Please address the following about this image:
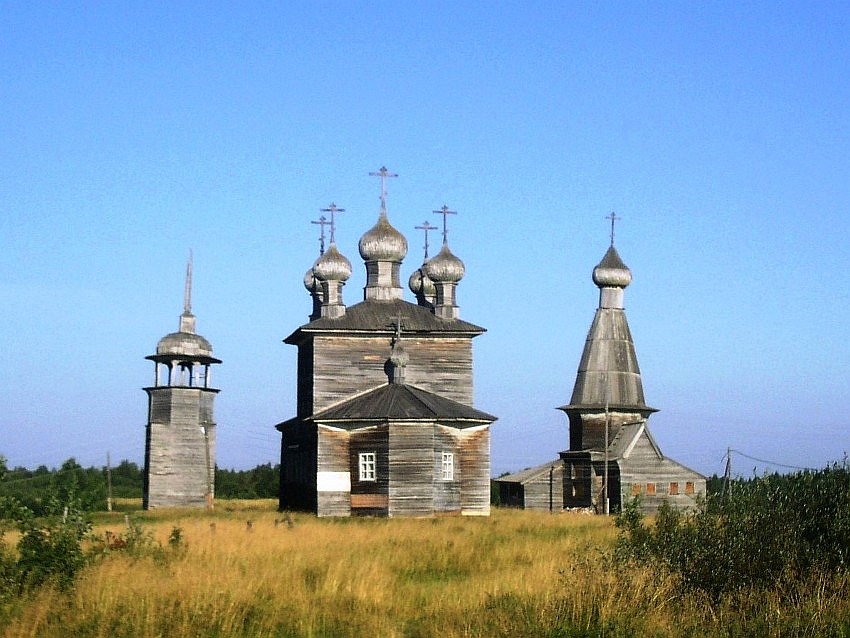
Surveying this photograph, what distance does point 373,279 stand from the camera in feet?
150

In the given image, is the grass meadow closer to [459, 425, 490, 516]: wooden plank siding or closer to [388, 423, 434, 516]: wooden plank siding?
[388, 423, 434, 516]: wooden plank siding

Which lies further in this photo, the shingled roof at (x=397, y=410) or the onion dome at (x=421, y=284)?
the onion dome at (x=421, y=284)

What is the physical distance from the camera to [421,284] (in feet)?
169

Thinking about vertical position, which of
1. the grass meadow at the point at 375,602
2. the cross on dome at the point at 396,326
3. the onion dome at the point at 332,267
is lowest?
the grass meadow at the point at 375,602

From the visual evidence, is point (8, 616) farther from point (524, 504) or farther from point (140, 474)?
→ point (140, 474)

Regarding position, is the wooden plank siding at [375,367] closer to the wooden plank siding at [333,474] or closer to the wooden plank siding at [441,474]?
the wooden plank siding at [333,474]

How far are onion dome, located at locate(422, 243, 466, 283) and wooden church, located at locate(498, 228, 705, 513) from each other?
25.7ft

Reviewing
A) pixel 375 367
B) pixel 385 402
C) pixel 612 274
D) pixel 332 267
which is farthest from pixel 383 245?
pixel 612 274

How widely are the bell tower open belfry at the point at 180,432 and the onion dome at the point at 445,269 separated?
306 inches

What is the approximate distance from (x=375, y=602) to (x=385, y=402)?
23.4 meters

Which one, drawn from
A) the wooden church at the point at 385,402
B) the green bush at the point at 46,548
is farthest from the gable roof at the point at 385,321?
the green bush at the point at 46,548

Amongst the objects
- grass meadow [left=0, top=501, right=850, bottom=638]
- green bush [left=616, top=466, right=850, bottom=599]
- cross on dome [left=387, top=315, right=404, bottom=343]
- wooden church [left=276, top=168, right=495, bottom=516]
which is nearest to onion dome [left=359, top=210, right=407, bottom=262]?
wooden church [left=276, top=168, right=495, bottom=516]

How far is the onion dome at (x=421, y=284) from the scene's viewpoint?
50.6 metres

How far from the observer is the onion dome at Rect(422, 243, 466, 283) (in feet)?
153
